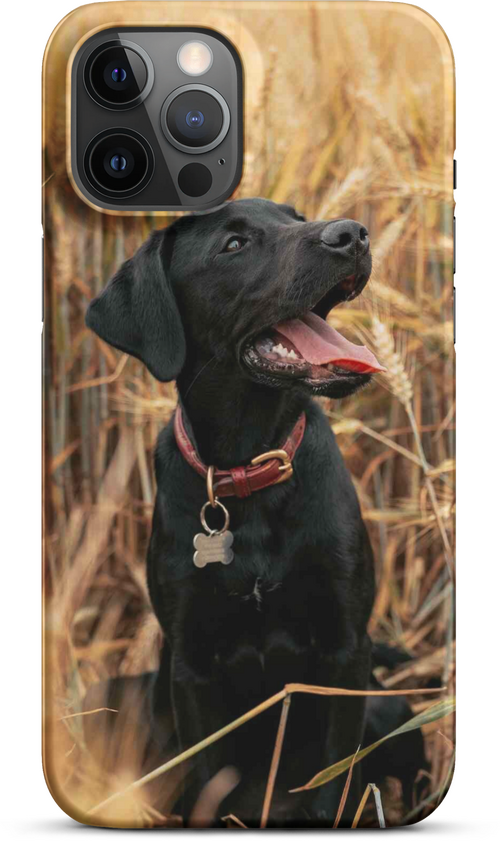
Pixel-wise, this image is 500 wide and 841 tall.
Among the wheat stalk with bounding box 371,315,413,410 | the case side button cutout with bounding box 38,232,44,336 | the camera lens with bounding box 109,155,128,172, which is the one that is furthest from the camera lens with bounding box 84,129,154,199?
the wheat stalk with bounding box 371,315,413,410

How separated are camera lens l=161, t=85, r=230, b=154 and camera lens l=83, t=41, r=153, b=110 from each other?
103 mm

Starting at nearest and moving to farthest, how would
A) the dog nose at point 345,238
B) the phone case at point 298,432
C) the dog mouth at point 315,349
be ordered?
the dog nose at point 345,238
the dog mouth at point 315,349
the phone case at point 298,432

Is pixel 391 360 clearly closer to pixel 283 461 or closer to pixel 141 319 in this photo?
pixel 283 461

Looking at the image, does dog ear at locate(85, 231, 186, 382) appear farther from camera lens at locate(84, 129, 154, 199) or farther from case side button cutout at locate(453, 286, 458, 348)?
case side button cutout at locate(453, 286, 458, 348)

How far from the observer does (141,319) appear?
3.35 metres

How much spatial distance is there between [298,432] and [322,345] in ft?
1.10

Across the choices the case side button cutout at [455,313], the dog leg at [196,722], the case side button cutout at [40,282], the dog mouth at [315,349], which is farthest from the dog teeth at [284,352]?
the dog leg at [196,722]

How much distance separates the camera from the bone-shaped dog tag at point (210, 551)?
3.35 metres

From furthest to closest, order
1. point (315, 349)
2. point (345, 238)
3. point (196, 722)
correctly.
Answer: point (196, 722)
point (315, 349)
point (345, 238)

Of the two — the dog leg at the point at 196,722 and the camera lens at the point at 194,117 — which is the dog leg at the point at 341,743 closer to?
the dog leg at the point at 196,722

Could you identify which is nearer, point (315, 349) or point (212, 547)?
point (315, 349)

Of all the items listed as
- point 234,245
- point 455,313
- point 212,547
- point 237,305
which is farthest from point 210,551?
point 455,313

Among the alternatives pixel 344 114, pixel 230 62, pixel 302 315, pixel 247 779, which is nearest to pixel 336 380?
pixel 302 315

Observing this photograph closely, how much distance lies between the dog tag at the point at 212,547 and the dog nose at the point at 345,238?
3.14 ft
